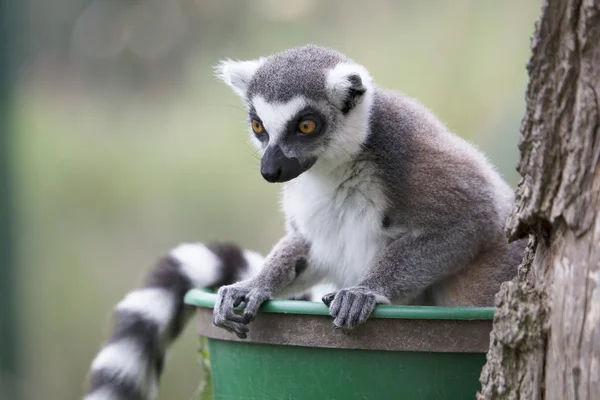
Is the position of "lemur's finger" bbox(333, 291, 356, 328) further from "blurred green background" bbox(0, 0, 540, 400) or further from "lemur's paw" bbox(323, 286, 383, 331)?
"blurred green background" bbox(0, 0, 540, 400)

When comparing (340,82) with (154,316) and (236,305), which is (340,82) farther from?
(154,316)

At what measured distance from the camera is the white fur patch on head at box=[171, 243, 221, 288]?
3277 millimetres

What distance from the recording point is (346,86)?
9.25 ft

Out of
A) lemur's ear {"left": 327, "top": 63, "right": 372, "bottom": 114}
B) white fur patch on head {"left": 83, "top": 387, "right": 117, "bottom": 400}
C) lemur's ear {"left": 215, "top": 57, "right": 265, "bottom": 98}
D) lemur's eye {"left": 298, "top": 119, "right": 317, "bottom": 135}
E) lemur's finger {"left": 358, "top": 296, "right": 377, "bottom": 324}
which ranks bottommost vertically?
white fur patch on head {"left": 83, "top": 387, "right": 117, "bottom": 400}

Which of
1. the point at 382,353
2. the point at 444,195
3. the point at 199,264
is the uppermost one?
the point at 444,195

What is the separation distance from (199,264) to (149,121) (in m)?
2.40

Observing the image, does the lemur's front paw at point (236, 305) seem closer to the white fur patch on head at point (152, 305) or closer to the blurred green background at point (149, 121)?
the white fur patch on head at point (152, 305)

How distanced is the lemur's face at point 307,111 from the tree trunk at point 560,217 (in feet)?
3.30

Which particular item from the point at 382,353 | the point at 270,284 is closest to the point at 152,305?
the point at 270,284

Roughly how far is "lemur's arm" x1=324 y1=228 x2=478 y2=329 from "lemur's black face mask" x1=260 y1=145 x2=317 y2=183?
1.40ft

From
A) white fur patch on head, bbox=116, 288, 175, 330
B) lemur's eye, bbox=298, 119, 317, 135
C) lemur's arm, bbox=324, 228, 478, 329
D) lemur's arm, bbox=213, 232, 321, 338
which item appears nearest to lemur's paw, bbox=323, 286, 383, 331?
lemur's arm, bbox=324, 228, 478, 329

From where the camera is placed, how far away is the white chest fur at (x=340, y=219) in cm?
286

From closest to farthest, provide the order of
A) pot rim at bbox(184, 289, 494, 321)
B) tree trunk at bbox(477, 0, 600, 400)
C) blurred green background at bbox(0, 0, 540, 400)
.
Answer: tree trunk at bbox(477, 0, 600, 400) < pot rim at bbox(184, 289, 494, 321) < blurred green background at bbox(0, 0, 540, 400)

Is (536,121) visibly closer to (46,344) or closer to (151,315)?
(151,315)
